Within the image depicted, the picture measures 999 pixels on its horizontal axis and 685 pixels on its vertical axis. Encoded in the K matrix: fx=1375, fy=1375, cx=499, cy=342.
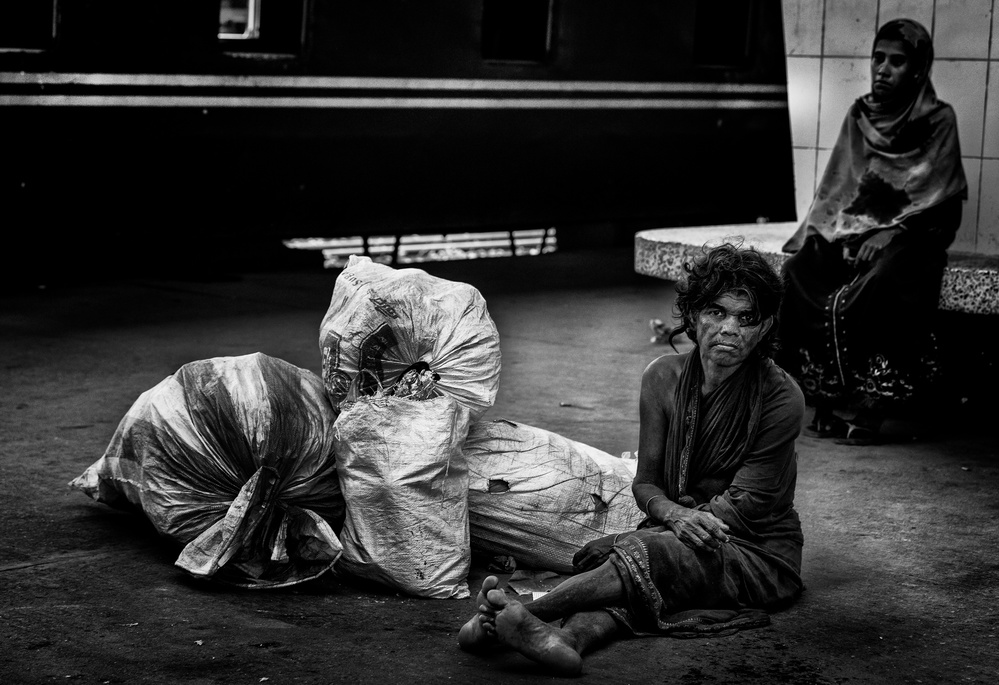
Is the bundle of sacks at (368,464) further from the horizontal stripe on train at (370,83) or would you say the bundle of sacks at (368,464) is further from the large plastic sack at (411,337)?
the horizontal stripe on train at (370,83)

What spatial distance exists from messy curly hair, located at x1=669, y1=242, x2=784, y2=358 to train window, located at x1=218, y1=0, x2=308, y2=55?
19.9 feet

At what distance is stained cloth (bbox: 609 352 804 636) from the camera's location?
3.11 meters

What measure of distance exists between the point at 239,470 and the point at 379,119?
6.11 meters

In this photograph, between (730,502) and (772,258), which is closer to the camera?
(730,502)

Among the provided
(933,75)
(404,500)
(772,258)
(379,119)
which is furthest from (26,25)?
(404,500)

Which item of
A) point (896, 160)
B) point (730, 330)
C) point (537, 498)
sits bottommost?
point (537, 498)

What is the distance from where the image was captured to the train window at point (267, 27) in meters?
8.84

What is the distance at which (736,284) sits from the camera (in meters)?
3.27

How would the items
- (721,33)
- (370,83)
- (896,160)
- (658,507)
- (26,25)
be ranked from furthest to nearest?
(721,33), (370,83), (26,25), (896,160), (658,507)

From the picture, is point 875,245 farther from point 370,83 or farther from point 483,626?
point 370,83

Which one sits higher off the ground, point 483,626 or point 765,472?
point 765,472

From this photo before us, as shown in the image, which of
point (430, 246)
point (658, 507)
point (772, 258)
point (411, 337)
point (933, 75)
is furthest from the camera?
point (430, 246)

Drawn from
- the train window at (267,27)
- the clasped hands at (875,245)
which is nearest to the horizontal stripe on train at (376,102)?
the train window at (267,27)

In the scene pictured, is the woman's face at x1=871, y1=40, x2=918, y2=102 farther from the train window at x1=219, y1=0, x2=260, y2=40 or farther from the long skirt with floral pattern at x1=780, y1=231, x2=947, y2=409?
the train window at x1=219, y1=0, x2=260, y2=40
